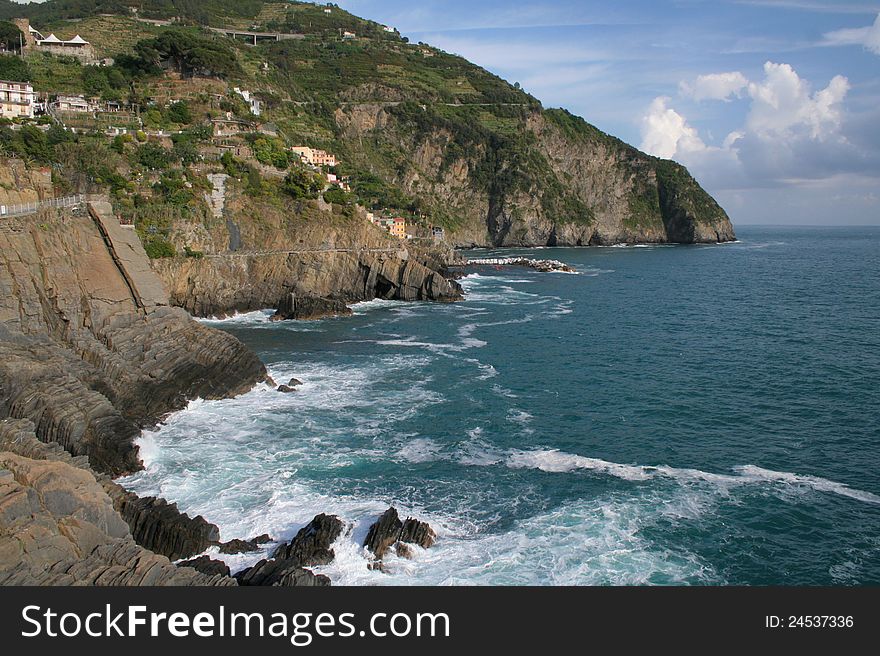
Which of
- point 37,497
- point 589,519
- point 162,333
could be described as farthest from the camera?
point 162,333

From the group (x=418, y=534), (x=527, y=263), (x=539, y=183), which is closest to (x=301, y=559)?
(x=418, y=534)

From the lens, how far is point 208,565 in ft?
65.4

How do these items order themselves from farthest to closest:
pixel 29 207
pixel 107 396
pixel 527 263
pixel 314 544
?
1. pixel 527 263
2. pixel 29 207
3. pixel 107 396
4. pixel 314 544

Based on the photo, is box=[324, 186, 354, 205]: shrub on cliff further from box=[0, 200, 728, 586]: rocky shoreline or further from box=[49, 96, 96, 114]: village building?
box=[49, 96, 96, 114]: village building

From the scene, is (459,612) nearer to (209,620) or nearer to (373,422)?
(209,620)

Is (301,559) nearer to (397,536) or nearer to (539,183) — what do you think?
(397,536)

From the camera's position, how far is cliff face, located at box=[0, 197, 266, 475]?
27562mm

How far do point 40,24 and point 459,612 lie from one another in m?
145

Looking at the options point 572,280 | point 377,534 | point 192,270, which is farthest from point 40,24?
point 377,534

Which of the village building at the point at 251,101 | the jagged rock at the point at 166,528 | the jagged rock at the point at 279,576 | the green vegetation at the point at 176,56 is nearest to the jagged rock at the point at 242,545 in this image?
the jagged rock at the point at 166,528

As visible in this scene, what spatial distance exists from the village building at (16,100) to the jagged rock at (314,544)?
→ 63.4 metres

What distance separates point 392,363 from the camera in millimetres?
44219

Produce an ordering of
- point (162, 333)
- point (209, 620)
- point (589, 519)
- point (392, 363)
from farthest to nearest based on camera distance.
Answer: point (392, 363) → point (162, 333) → point (589, 519) → point (209, 620)

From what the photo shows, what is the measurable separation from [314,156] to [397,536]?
83.0 meters
